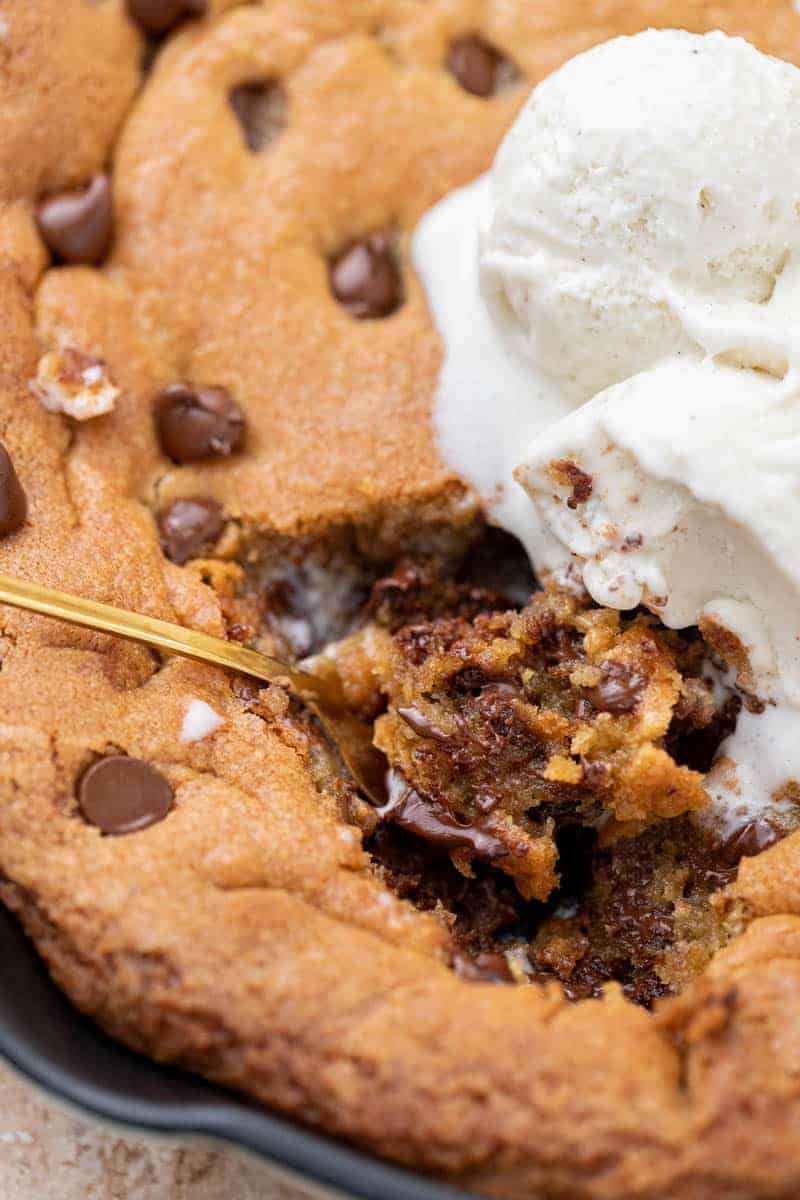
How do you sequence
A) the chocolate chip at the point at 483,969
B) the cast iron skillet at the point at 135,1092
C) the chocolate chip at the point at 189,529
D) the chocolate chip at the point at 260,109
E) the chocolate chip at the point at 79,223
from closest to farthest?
the cast iron skillet at the point at 135,1092
the chocolate chip at the point at 483,969
the chocolate chip at the point at 189,529
the chocolate chip at the point at 79,223
the chocolate chip at the point at 260,109

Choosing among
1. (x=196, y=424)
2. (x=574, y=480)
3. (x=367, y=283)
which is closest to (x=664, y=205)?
(x=574, y=480)

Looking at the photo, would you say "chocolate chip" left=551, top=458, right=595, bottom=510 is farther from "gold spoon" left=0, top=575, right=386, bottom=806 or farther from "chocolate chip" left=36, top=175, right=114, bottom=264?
"chocolate chip" left=36, top=175, right=114, bottom=264

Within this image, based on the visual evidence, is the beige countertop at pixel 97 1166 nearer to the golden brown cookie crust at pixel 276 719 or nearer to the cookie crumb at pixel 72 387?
the golden brown cookie crust at pixel 276 719

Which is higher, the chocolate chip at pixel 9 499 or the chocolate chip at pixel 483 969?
the chocolate chip at pixel 9 499

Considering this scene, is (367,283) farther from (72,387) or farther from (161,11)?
(161,11)

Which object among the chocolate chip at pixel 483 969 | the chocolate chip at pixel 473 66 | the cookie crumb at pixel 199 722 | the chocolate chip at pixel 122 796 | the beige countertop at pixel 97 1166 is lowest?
the beige countertop at pixel 97 1166

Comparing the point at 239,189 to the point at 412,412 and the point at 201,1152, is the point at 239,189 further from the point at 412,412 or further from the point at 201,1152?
the point at 201,1152

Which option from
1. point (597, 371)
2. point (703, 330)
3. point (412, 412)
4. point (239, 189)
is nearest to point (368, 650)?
point (412, 412)

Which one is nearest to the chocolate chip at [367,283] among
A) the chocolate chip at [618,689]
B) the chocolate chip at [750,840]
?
the chocolate chip at [618,689]
